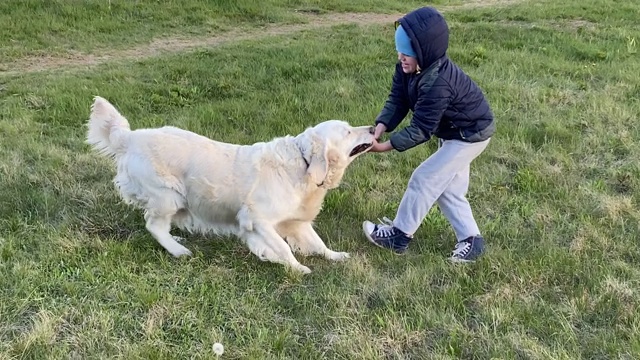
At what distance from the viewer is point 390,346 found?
3.16 metres

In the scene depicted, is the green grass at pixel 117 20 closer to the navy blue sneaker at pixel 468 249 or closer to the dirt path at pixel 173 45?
the dirt path at pixel 173 45

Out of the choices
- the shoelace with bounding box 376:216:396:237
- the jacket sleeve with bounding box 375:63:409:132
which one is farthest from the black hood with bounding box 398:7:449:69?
the shoelace with bounding box 376:216:396:237

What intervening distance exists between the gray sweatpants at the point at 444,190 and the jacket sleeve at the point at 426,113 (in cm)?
26

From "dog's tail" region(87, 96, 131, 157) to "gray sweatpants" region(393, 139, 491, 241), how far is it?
2.01 m

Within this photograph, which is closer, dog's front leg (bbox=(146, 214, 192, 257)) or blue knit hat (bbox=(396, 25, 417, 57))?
blue knit hat (bbox=(396, 25, 417, 57))

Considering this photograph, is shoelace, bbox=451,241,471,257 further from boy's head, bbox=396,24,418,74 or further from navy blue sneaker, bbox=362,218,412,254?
boy's head, bbox=396,24,418,74

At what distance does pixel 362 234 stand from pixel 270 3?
1072 cm

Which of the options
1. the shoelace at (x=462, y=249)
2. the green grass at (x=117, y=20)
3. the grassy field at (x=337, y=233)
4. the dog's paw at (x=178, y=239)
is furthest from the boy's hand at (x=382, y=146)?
the green grass at (x=117, y=20)

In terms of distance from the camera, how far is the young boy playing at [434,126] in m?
3.88

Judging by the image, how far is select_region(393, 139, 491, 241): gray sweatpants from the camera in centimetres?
418

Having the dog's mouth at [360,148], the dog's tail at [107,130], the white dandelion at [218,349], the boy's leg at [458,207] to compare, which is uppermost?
the dog's mouth at [360,148]

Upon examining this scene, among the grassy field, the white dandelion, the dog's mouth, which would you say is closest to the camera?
the white dandelion

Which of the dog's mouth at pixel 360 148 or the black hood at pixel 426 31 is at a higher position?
the black hood at pixel 426 31

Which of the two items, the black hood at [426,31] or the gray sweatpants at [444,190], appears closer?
the black hood at [426,31]
